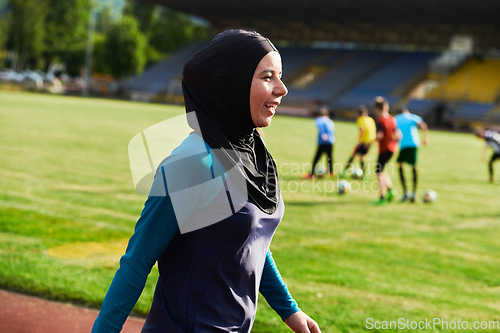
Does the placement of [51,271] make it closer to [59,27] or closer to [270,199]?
[270,199]

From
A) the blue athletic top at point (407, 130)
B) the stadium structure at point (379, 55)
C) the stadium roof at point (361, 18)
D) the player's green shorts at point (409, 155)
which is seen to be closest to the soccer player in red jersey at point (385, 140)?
the blue athletic top at point (407, 130)

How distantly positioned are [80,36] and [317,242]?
7960cm

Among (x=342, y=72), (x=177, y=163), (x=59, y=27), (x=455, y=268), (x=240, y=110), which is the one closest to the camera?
(x=177, y=163)

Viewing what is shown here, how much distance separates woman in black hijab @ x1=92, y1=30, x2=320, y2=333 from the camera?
172cm

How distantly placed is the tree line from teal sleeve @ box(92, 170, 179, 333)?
61891mm

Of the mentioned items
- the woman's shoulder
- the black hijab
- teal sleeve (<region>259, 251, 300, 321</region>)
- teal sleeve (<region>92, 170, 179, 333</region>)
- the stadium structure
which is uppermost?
the black hijab

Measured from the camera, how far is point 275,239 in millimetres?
7172

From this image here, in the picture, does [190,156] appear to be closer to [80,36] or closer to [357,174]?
[357,174]

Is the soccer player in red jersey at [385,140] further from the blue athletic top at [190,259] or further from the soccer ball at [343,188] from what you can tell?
the blue athletic top at [190,259]

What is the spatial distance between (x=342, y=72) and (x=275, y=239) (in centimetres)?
4861

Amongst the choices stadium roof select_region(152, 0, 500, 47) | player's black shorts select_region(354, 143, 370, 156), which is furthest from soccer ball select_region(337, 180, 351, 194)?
stadium roof select_region(152, 0, 500, 47)

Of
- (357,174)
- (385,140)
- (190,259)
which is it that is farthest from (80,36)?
(190,259)

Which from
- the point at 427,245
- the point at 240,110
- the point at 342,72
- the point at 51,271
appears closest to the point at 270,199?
the point at 240,110

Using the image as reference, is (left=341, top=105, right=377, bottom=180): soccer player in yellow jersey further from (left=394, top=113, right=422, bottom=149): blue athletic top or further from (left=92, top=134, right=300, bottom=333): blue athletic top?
(left=92, top=134, right=300, bottom=333): blue athletic top
